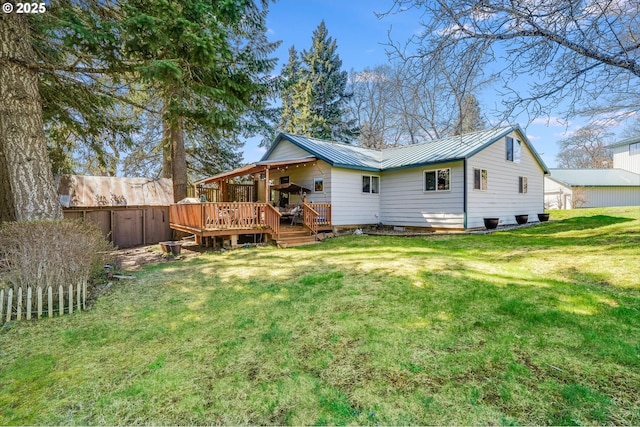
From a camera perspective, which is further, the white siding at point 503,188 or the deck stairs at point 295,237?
the white siding at point 503,188

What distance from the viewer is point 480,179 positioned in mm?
12500

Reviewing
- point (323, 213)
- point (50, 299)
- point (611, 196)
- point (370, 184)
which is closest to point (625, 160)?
point (611, 196)

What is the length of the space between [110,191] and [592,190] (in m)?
34.6

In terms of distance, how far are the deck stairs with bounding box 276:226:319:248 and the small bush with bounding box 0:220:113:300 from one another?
6.01 metres

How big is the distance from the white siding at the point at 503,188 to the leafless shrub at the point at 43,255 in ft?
39.1

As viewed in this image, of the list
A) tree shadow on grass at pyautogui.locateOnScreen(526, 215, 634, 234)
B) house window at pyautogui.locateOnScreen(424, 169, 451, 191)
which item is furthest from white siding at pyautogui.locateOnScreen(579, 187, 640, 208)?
house window at pyautogui.locateOnScreen(424, 169, 451, 191)

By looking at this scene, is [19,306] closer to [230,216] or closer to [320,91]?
[230,216]

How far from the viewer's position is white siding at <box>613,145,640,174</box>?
29.0 m

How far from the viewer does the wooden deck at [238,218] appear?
1008 centimetres

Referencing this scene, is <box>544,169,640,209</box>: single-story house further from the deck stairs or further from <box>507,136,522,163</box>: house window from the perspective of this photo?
the deck stairs

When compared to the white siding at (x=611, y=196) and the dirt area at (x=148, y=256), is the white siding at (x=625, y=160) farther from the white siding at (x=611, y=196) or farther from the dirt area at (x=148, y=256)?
the dirt area at (x=148, y=256)

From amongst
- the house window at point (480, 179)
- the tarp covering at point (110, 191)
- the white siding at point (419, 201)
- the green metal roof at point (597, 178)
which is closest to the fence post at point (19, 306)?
the tarp covering at point (110, 191)

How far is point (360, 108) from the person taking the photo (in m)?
29.8

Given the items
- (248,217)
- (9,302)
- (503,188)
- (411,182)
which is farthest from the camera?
(503,188)
